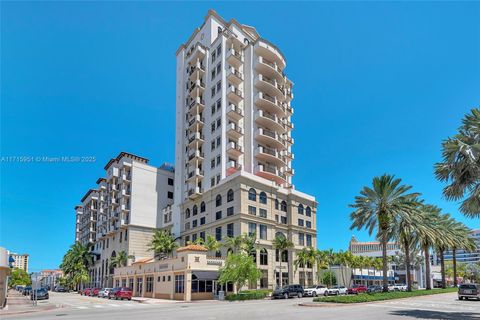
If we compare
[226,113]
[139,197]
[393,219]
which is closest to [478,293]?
[393,219]

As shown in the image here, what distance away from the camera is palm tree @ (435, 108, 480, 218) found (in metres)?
26.1

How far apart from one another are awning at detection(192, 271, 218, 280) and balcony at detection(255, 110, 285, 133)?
32.7 m

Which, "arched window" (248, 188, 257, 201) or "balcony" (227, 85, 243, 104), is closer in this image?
"arched window" (248, 188, 257, 201)

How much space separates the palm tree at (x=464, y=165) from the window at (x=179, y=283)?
3460 centimetres

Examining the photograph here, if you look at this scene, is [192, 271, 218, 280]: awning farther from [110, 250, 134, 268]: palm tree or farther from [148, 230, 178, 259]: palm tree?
[110, 250, 134, 268]: palm tree

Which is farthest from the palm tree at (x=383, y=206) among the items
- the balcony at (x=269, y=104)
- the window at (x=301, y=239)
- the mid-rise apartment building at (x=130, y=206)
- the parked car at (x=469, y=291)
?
the mid-rise apartment building at (x=130, y=206)

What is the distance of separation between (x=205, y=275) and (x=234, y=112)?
3199 cm

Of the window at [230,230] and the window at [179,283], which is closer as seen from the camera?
the window at [179,283]

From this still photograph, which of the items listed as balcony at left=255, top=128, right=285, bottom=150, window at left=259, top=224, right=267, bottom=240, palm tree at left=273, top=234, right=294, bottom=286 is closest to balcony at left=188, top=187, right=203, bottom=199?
window at left=259, top=224, right=267, bottom=240

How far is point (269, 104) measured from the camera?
253ft

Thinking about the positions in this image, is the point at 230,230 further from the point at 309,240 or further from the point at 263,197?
the point at 309,240

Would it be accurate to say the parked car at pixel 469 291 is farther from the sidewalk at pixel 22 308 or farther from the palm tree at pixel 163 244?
the palm tree at pixel 163 244

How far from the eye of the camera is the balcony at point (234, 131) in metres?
71.9

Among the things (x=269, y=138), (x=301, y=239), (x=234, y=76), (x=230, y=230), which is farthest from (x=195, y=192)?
(x=234, y=76)
